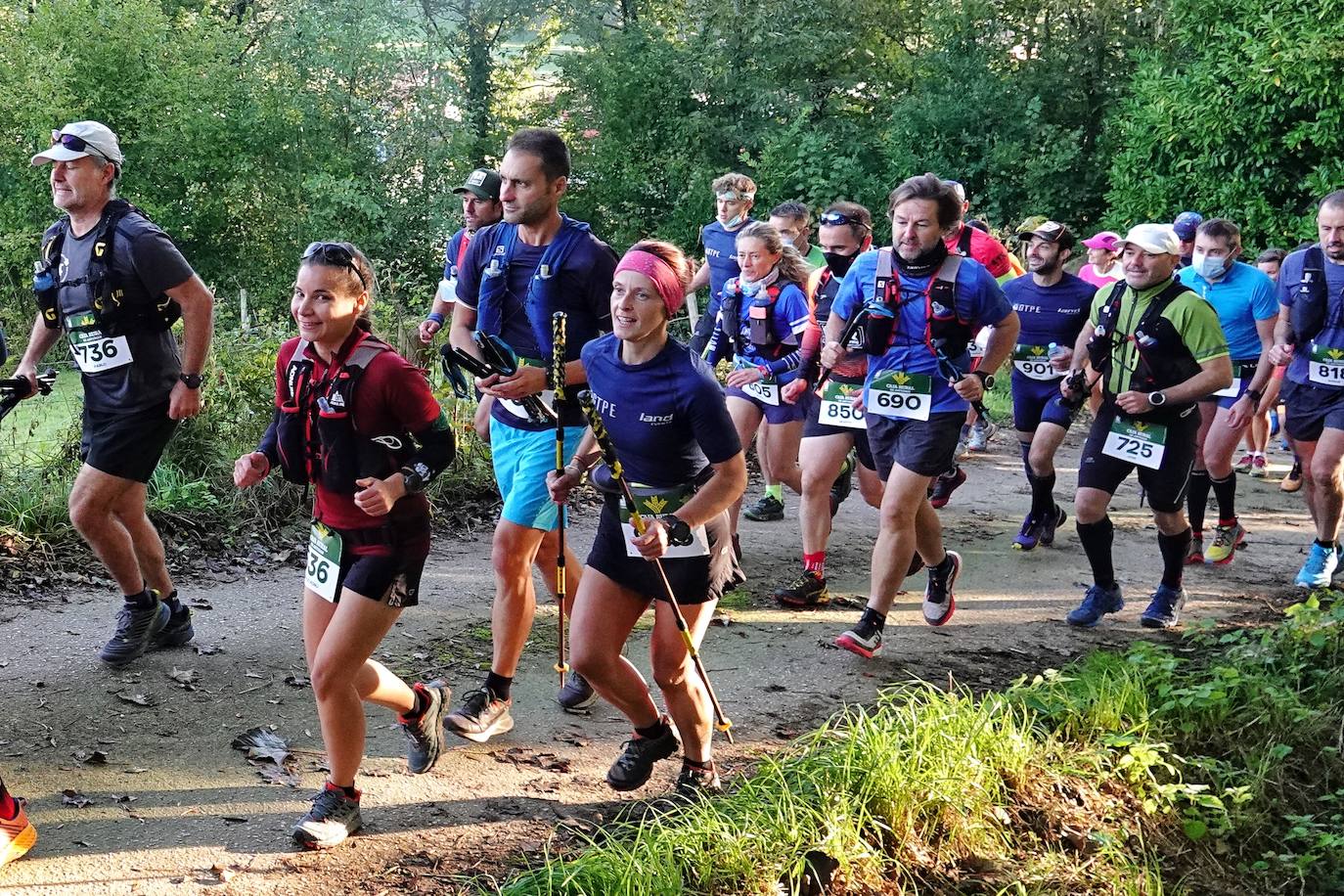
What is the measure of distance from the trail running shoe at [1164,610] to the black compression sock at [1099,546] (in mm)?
241

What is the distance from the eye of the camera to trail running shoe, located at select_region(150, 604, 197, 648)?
5879mm

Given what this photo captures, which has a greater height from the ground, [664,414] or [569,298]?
[569,298]

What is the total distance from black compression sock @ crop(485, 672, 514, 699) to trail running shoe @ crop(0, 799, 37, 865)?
67.7 inches

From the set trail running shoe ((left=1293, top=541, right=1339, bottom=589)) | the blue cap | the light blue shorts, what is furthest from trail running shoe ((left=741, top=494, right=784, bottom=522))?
the light blue shorts

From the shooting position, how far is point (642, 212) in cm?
2392

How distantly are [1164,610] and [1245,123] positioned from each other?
10.8 m

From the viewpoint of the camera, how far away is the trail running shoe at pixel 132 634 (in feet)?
18.5

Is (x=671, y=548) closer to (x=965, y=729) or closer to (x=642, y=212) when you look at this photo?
(x=965, y=729)

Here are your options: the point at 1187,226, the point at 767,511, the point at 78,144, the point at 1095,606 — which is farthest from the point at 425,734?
the point at 1187,226

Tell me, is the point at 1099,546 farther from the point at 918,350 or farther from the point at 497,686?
the point at 497,686

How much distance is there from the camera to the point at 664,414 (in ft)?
13.9

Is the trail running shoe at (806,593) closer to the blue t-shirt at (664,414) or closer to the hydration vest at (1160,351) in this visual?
the hydration vest at (1160,351)

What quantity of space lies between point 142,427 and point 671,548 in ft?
8.84

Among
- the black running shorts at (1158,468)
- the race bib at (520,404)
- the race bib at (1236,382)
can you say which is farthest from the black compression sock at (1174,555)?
the race bib at (520,404)
